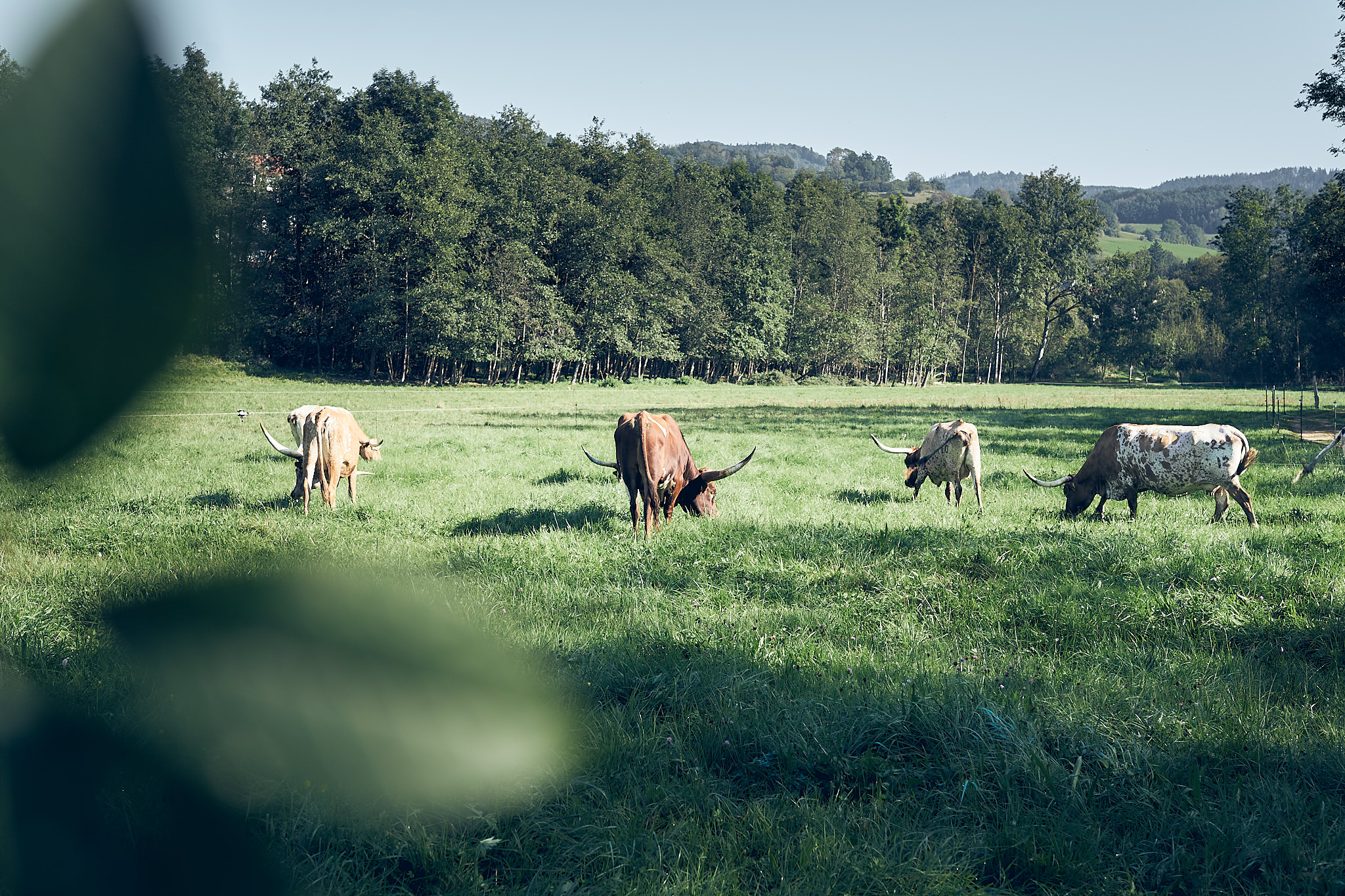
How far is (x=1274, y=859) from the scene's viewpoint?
2.84 m

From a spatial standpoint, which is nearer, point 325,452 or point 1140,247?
point 325,452

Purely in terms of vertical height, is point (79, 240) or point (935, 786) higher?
point (79, 240)

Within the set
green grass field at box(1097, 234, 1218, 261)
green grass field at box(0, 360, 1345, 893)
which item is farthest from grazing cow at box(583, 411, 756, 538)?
green grass field at box(1097, 234, 1218, 261)

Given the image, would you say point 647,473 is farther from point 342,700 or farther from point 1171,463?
point 1171,463

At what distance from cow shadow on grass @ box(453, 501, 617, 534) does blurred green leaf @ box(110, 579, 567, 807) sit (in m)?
3.77

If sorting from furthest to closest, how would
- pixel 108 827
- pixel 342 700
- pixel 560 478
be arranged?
pixel 560 478 < pixel 342 700 < pixel 108 827

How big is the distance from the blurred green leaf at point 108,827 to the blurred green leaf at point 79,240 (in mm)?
1815

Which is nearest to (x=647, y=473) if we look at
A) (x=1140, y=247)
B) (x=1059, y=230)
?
(x=1059, y=230)

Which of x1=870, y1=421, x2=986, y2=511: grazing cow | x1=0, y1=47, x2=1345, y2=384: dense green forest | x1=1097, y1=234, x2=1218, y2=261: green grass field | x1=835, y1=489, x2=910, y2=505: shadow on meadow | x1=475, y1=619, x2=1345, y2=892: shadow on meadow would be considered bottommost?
x1=475, y1=619, x2=1345, y2=892: shadow on meadow

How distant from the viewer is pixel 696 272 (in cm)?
7025

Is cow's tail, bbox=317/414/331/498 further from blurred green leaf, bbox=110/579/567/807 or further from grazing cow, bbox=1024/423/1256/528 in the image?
Answer: grazing cow, bbox=1024/423/1256/528

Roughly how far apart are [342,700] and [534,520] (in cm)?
593

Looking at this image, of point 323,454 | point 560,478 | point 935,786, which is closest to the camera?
point 935,786

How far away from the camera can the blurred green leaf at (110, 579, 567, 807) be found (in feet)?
11.0
